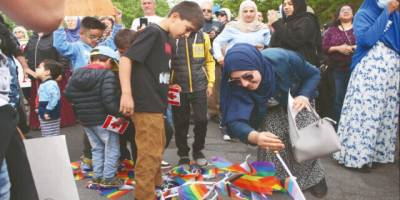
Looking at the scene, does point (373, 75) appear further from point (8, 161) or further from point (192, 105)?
point (8, 161)

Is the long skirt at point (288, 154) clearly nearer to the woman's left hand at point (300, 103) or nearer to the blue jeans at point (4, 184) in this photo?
the woman's left hand at point (300, 103)

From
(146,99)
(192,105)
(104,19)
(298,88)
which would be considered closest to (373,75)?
(298,88)

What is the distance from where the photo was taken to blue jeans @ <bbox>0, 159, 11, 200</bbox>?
A: 105 centimetres

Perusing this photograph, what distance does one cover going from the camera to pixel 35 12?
73 cm

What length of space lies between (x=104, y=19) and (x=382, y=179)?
3751mm

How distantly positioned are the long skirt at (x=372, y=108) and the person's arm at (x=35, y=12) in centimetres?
377

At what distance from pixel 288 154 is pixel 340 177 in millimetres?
1254

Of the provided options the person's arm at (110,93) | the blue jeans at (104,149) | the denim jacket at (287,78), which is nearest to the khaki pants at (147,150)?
the person's arm at (110,93)

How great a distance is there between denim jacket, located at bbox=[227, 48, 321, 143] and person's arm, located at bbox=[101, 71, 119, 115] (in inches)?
48.2

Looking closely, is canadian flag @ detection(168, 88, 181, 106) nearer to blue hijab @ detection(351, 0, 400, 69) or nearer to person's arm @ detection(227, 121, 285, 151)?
person's arm @ detection(227, 121, 285, 151)

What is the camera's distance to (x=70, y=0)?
846cm

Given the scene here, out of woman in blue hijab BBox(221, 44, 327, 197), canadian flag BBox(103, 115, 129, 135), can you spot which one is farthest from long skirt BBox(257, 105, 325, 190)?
canadian flag BBox(103, 115, 129, 135)

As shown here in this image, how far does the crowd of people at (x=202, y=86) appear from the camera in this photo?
263 cm

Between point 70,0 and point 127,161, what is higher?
point 70,0
